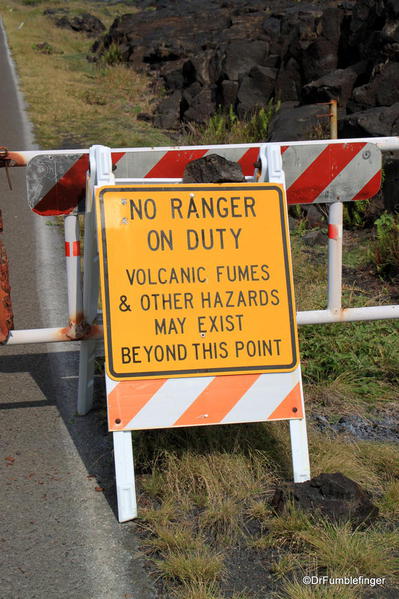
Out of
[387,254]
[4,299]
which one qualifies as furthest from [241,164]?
[387,254]

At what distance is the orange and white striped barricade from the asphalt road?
0.34 m

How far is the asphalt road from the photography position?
3.10 meters

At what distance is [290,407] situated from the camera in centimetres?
364

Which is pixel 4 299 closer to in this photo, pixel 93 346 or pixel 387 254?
pixel 93 346

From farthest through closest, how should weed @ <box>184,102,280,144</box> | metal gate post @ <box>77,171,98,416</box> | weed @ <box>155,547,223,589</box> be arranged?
weed @ <box>184,102,280,144</box> < metal gate post @ <box>77,171,98,416</box> < weed @ <box>155,547,223,589</box>

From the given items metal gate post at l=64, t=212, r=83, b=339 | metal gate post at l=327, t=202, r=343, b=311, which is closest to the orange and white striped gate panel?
metal gate post at l=64, t=212, r=83, b=339

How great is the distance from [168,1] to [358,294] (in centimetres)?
2820

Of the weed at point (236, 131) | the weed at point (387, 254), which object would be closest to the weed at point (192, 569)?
the weed at point (387, 254)

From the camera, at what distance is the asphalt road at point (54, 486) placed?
3.10 m

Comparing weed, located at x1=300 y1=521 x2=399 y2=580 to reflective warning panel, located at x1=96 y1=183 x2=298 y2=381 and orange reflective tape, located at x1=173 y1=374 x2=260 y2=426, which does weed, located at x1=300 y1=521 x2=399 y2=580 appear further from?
reflective warning panel, located at x1=96 y1=183 x2=298 y2=381

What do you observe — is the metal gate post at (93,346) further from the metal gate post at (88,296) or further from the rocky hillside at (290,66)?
the rocky hillside at (290,66)

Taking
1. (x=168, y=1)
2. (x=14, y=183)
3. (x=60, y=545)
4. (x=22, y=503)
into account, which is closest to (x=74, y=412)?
(x=22, y=503)

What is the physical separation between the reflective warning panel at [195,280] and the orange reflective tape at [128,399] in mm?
40

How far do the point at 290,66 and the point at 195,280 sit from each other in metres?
10.7
